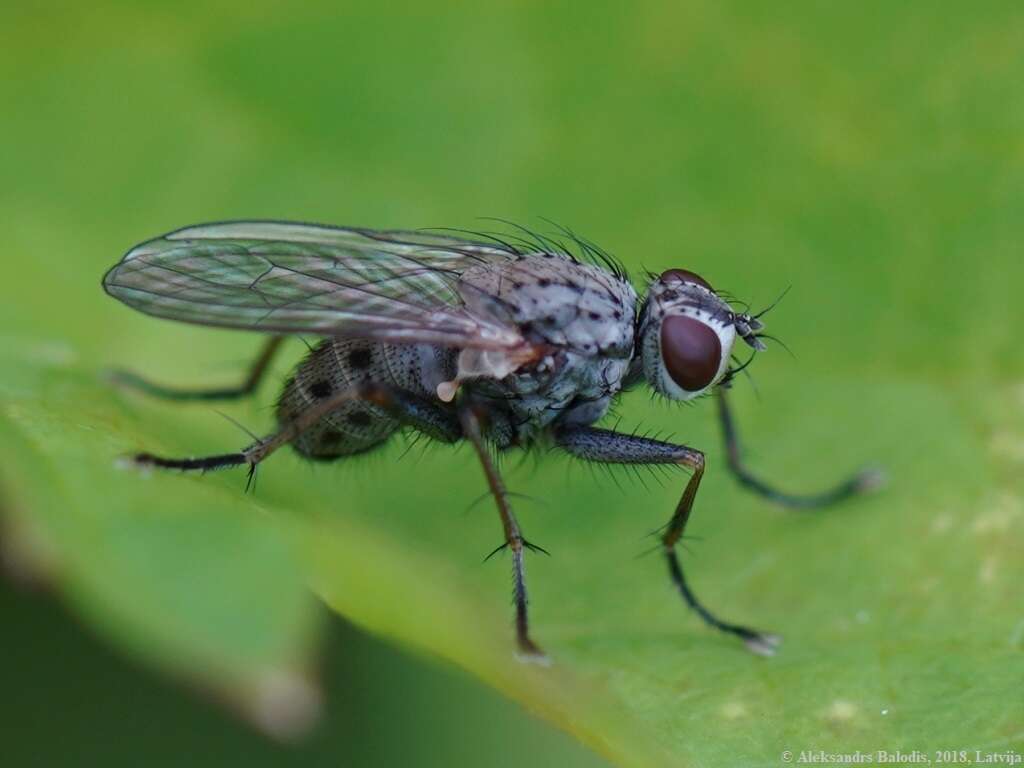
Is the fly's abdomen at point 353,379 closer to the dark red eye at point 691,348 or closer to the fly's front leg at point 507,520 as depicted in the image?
the fly's front leg at point 507,520

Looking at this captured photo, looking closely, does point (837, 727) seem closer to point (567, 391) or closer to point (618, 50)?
point (567, 391)

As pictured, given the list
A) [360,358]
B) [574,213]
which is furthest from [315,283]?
[574,213]

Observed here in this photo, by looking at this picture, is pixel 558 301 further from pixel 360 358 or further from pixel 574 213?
pixel 574 213

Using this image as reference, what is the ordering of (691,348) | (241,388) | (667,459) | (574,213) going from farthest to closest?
(574,213) → (241,388) → (691,348) → (667,459)

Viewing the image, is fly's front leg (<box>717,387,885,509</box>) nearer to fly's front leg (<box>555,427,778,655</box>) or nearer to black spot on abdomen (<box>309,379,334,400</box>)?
fly's front leg (<box>555,427,778,655</box>)

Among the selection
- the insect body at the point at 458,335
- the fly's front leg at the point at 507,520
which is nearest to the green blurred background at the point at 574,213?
the fly's front leg at the point at 507,520

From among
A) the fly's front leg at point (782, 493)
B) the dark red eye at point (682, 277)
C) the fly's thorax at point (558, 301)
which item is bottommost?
the fly's front leg at point (782, 493)

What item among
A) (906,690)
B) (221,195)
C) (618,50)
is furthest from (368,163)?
(906,690)
